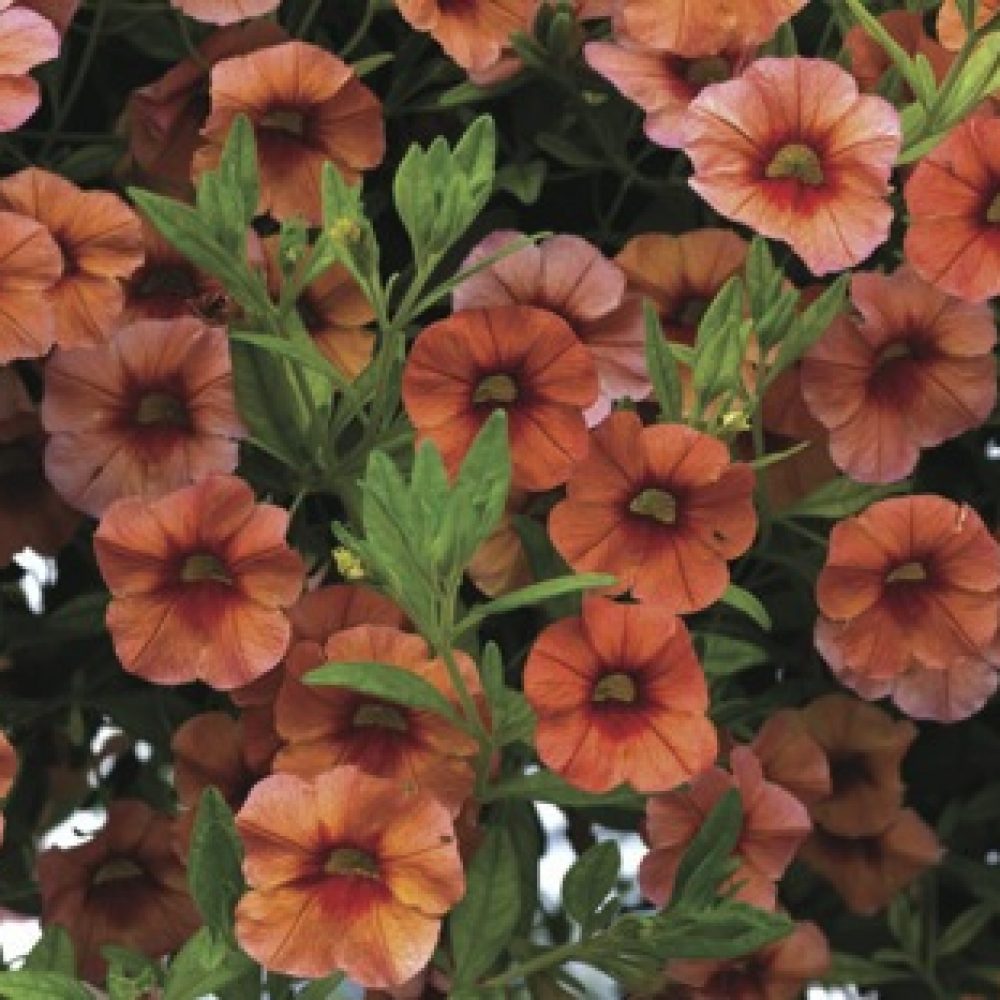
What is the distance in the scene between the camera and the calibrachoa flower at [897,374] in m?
1.25

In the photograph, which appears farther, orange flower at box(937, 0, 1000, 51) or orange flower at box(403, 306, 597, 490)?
orange flower at box(937, 0, 1000, 51)

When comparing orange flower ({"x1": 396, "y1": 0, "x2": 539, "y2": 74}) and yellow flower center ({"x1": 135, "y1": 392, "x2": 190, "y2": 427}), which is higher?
orange flower ({"x1": 396, "y1": 0, "x2": 539, "y2": 74})

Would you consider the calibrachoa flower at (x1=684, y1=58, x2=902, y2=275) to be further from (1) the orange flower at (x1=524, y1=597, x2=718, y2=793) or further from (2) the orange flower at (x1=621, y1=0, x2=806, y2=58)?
(1) the orange flower at (x1=524, y1=597, x2=718, y2=793)

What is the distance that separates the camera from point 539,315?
1.18 meters

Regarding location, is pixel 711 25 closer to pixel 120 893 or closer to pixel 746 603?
pixel 746 603

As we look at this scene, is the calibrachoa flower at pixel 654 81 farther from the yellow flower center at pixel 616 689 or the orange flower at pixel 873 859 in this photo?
the orange flower at pixel 873 859

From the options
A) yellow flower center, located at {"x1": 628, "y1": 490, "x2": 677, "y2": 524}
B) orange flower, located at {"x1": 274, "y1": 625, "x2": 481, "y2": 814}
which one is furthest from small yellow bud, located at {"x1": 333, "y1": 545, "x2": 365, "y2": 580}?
yellow flower center, located at {"x1": 628, "y1": 490, "x2": 677, "y2": 524}

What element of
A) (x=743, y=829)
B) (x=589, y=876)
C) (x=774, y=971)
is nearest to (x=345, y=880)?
(x=589, y=876)

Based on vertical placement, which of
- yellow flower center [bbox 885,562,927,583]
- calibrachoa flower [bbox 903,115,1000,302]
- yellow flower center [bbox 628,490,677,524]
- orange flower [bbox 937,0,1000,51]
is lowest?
yellow flower center [bbox 885,562,927,583]

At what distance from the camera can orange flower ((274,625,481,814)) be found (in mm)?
1131

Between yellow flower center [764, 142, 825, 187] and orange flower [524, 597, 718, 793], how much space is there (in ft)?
0.77

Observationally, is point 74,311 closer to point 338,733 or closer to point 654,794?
point 338,733

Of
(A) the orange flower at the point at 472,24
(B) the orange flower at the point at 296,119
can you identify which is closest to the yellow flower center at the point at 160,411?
(B) the orange flower at the point at 296,119

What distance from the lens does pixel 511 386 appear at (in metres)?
1.17
